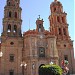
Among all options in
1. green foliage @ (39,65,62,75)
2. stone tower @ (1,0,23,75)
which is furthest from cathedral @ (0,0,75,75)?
green foliage @ (39,65,62,75)

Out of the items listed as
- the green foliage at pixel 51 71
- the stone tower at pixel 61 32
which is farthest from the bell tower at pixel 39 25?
the green foliage at pixel 51 71

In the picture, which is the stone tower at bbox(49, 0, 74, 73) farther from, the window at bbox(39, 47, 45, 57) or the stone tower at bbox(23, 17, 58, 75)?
the window at bbox(39, 47, 45, 57)

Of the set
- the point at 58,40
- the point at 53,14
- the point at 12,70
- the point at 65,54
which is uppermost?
the point at 53,14

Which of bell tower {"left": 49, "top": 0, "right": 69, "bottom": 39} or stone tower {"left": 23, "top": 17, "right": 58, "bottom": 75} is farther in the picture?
bell tower {"left": 49, "top": 0, "right": 69, "bottom": 39}

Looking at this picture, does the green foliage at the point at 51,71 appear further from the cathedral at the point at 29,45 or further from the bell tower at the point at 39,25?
the bell tower at the point at 39,25

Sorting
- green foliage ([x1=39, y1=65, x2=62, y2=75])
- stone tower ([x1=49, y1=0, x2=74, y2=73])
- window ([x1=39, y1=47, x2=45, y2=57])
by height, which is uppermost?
stone tower ([x1=49, y1=0, x2=74, y2=73])

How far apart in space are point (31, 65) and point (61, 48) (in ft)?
28.4

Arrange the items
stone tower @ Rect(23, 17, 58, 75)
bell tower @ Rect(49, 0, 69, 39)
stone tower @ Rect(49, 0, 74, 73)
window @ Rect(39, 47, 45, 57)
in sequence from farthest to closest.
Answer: bell tower @ Rect(49, 0, 69, 39) < stone tower @ Rect(49, 0, 74, 73) < window @ Rect(39, 47, 45, 57) < stone tower @ Rect(23, 17, 58, 75)

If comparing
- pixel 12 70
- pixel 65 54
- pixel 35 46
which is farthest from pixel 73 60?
pixel 12 70

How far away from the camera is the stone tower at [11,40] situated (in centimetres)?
4597

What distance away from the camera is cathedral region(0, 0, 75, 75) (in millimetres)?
45875

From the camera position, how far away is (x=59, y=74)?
29.4m

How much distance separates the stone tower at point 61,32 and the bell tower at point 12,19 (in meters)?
7.87

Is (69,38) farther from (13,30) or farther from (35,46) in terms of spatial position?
(13,30)
